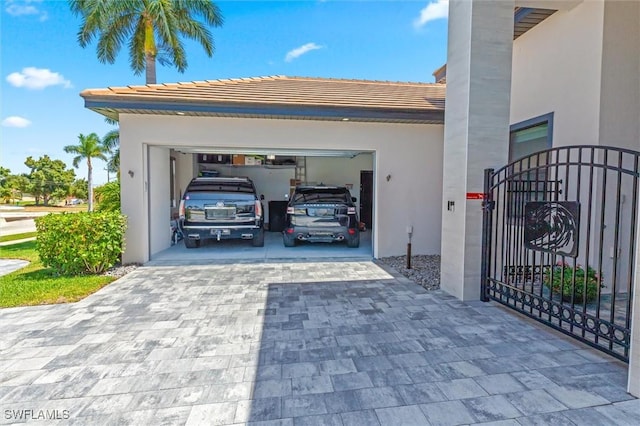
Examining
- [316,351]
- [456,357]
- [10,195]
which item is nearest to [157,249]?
[316,351]

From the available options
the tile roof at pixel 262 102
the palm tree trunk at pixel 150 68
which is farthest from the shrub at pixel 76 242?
the palm tree trunk at pixel 150 68

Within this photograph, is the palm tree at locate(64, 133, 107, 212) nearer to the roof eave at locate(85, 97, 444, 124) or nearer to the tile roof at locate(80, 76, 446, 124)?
the tile roof at locate(80, 76, 446, 124)

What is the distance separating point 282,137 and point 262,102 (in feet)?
2.99

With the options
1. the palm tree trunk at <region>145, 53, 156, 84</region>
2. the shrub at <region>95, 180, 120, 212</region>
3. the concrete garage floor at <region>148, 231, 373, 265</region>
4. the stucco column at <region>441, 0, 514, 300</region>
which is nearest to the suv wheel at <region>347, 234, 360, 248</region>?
the concrete garage floor at <region>148, 231, 373, 265</region>

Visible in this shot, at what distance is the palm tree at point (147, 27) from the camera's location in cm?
1369

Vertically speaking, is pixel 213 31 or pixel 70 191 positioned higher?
pixel 213 31

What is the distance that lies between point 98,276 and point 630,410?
724cm

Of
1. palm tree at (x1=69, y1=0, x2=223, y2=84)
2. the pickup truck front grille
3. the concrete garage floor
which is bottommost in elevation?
the concrete garage floor

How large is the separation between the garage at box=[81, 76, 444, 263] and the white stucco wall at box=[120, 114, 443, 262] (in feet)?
0.07

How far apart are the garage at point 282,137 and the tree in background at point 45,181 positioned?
2002 inches

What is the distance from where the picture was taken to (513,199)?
472 cm

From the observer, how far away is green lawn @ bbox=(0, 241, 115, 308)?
4.71 meters

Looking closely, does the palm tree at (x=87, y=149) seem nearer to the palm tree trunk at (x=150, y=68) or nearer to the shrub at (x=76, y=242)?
the palm tree trunk at (x=150, y=68)

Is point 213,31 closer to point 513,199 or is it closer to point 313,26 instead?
point 313,26
